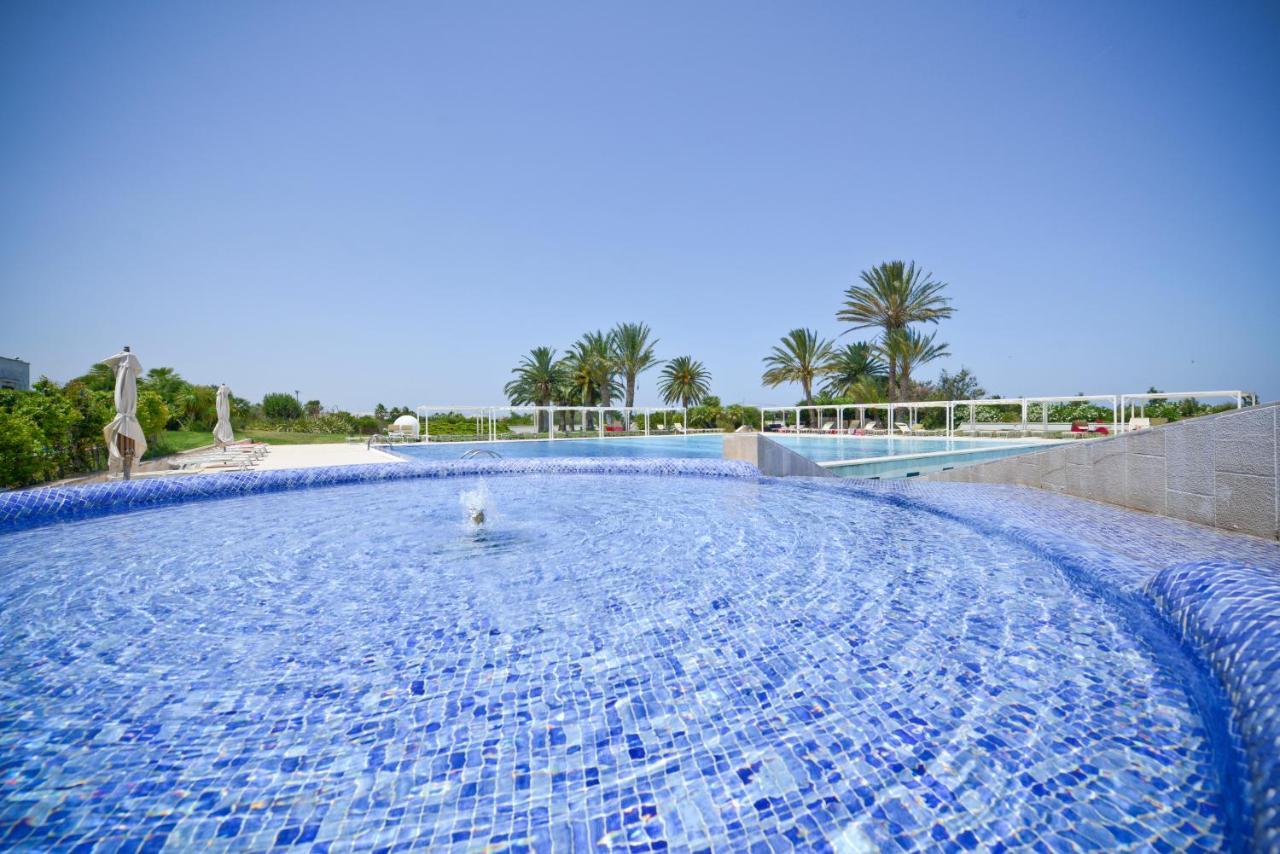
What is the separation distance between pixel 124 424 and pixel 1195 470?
A: 47.0 ft

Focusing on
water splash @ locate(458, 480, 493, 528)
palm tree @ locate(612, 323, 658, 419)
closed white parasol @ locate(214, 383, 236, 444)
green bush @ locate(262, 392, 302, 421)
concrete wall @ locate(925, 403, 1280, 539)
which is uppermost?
palm tree @ locate(612, 323, 658, 419)

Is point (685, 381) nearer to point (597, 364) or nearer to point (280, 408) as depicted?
point (597, 364)

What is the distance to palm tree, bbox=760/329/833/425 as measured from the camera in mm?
31172

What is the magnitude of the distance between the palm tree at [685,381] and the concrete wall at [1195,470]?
30362 millimetres

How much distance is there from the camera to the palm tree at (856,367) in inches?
1244

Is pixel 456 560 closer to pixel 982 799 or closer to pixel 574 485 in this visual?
pixel 982 799

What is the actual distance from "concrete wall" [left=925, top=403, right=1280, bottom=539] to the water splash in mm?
7424

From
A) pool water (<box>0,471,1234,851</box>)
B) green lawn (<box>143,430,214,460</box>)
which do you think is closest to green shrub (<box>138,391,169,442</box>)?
green lawn (<box>143,430,214,460</box>)

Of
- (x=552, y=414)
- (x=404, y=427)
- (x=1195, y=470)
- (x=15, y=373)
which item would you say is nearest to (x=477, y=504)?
(x=1195, y=470)

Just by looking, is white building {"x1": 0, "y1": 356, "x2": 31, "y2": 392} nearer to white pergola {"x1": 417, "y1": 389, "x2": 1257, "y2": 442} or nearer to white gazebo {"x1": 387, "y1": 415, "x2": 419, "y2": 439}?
white gazebo {"x1": 387, "y1": 415, "x2": 419, "y2": 439}

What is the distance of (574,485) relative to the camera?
9617 millimetres

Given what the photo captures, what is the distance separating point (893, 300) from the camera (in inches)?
1001

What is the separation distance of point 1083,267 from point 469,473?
30.1 meters

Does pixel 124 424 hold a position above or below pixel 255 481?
above
